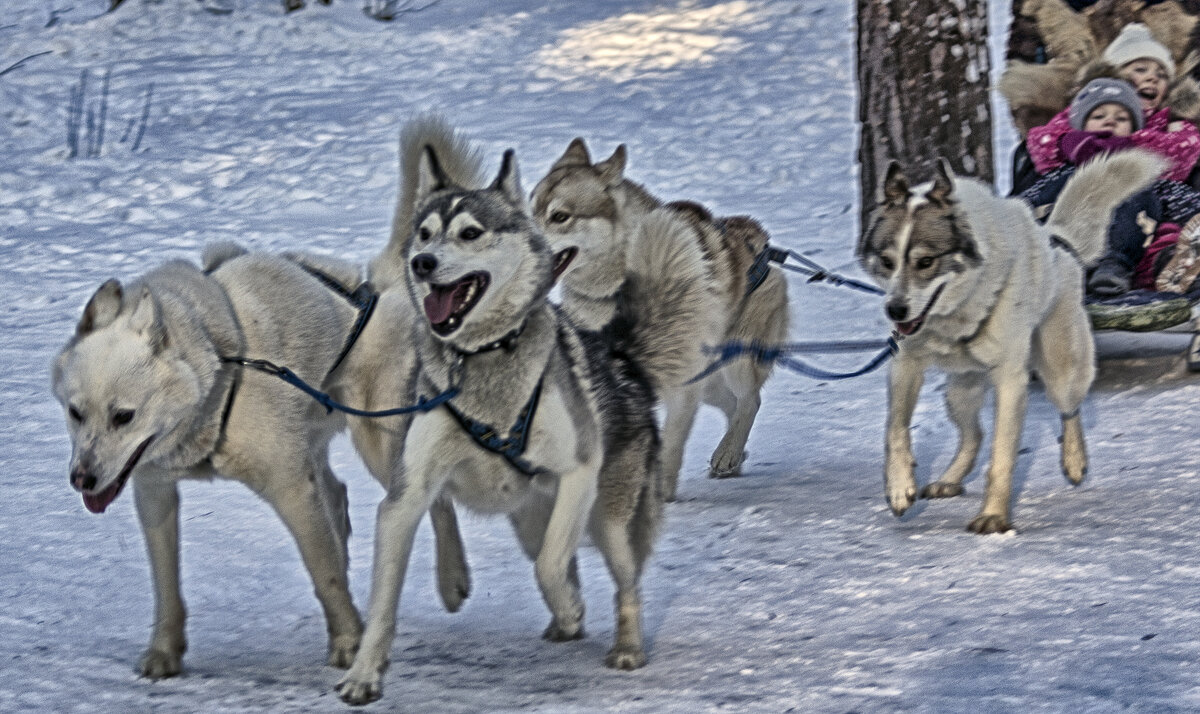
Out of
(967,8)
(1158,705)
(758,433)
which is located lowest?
(758,433)

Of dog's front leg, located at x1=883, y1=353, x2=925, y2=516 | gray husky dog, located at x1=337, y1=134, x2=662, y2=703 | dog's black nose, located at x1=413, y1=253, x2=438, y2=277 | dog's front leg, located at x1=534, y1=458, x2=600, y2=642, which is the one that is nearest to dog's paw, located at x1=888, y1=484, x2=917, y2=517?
dog's front leg, located at x1=883, y1=353, x2=925, y2=516

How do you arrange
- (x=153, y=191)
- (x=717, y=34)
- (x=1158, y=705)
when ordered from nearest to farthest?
(x=1158, y=705), (x=153, y=191), (x=717, y=34)

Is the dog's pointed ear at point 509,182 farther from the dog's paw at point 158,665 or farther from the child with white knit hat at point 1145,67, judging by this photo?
the child with white knit hat at point 1145,67

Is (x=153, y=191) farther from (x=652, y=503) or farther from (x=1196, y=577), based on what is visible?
(x=1196, y=577)

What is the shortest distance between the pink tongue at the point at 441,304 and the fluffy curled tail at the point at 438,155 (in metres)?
0.48

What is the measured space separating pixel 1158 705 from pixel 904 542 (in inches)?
59.2

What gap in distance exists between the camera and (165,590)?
3.55m

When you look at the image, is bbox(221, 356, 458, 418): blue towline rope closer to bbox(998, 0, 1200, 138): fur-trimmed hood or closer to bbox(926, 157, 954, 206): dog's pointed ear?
bbox(926, 157, 954, 206): dog's pointed ear

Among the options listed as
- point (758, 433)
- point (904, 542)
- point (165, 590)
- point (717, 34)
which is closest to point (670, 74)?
point (717, 34)

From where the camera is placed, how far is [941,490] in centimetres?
492

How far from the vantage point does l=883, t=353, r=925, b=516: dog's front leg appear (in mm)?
4352

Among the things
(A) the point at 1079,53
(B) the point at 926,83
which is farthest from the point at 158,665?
(A) the point at 1079,53

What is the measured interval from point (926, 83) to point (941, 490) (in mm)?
3013

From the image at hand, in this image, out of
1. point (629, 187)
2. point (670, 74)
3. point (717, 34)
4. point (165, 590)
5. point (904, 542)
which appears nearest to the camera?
point (165, 590)
